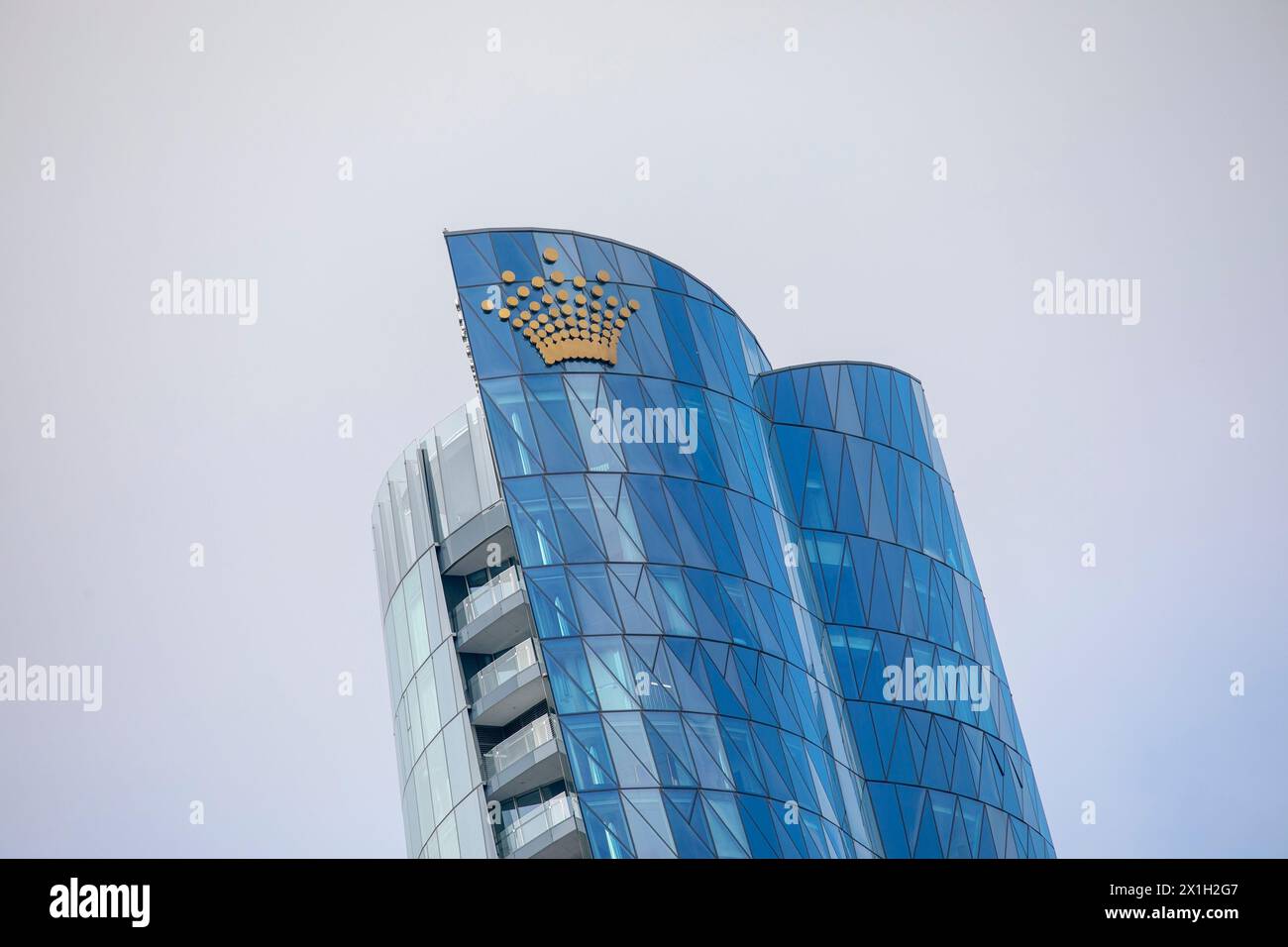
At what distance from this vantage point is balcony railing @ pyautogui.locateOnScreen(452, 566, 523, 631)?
52688mm

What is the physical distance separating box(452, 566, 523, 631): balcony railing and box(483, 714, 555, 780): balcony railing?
→ 4016 millimetres

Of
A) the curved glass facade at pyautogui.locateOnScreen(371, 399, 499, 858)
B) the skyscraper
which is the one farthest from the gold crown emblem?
the curved glass facade at pyautogui.locateOnScreen(371, 399, 499, 858)

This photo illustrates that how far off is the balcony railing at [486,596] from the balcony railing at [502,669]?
4.98ft

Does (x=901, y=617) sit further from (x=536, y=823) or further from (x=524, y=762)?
(x=536, y=823)

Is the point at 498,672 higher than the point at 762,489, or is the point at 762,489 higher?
the point at 762,489

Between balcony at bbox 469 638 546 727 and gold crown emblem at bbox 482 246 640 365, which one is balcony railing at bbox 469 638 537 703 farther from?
gold crown emblem at bbox 482 246 640 365

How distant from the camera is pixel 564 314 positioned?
54.1 metres

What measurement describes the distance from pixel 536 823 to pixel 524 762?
2.13 meters

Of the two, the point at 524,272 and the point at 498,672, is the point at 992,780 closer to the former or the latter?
the point at 498,672

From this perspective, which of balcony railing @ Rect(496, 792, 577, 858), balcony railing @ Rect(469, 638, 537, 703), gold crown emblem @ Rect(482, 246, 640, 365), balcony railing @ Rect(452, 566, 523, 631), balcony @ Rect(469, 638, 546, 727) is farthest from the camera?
gold crown emblem @ Rect(482, 246, 640, 365)

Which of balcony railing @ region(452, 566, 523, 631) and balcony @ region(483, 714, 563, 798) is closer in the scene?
balcony @ region(483, 714, 563, 798)
